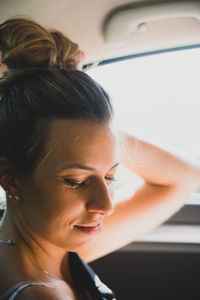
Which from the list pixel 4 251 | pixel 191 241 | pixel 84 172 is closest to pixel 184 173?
pixel 191 241

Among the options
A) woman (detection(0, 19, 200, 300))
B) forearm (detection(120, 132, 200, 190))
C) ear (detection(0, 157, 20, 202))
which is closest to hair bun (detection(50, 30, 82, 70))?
woman (detection(0, 19, 200, 300))

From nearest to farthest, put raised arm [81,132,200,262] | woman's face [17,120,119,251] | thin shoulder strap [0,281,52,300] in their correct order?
thin shoulder strap [0,281,52,300]
woman's face [17,120,119,251]
raised arm [81,132,200,262]

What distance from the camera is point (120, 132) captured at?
1.32 metres

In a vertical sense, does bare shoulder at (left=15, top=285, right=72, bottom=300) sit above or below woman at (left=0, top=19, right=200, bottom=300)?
below

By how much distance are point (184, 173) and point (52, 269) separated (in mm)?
672

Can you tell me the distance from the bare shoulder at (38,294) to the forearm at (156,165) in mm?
652

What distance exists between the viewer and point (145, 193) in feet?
4.73

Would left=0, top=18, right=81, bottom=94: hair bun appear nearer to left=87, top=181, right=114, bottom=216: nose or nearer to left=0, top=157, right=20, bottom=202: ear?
left=0, top=157, right=20, bottom=202: ear

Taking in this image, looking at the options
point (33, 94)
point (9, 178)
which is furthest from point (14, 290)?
point (33, 94)

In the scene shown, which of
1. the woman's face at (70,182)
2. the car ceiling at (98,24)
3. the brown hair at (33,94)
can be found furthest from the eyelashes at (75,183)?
the car ceiling at (98,24)

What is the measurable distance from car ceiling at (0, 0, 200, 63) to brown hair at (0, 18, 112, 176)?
0.34ft

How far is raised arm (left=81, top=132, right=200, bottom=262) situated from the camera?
137 centimetres

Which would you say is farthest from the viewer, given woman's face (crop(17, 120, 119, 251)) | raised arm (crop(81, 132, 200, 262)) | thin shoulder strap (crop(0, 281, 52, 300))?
raised arm (crop(81, 132, 200, 262))

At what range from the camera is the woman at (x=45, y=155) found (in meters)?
0.93
